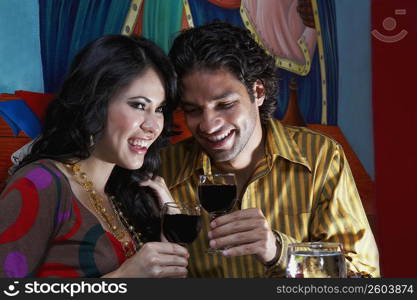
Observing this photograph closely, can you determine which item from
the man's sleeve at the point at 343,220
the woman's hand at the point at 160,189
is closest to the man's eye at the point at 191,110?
the woman's hand at the point at 160,189

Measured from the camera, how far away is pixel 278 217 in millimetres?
2541

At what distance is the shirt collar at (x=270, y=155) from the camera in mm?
2564

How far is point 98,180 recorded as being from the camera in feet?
6.99

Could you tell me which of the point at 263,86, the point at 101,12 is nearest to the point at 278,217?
the point at 263,86

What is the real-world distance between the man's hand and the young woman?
0.15m

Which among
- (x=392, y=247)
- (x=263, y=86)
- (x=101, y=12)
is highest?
(x=101, y=12)

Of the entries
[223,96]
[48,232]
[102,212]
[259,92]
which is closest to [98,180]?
[102,212]

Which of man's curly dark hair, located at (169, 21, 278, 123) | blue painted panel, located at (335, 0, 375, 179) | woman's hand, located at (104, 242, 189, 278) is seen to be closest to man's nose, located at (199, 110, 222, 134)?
man's curly dark hair, located at (169, 21, 278, 123)

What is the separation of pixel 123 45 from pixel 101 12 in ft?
1.47

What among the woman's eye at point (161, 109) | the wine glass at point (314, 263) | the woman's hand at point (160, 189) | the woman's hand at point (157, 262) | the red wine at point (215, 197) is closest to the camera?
the wine glass at point (314, 263)

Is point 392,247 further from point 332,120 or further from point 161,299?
point 161,299

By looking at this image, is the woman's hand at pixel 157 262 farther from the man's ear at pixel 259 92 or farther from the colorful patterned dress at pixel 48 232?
the man's ear at pixel 259 92

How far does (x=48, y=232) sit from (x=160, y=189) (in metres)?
0.63

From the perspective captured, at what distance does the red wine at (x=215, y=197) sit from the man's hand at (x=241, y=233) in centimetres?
15
